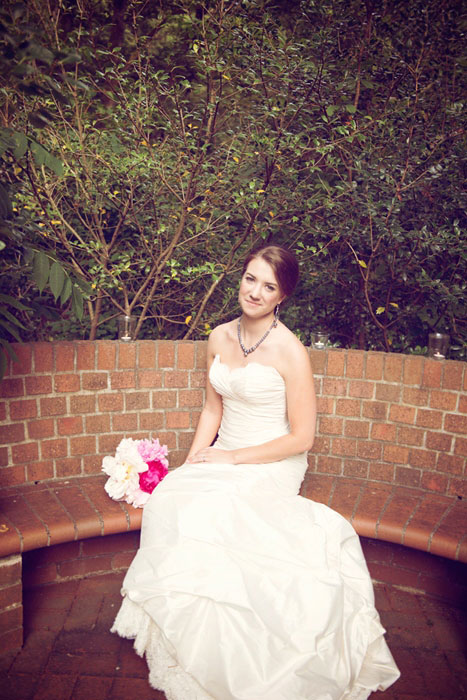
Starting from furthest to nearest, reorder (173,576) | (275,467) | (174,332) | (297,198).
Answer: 1. (174,332)
2. (297,198)
3. (275,467)
4. (173,576)

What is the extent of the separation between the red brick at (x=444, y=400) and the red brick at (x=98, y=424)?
195cm

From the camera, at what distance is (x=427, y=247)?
131 inches

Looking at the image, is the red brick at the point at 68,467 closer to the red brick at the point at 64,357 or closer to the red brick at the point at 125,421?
the red brick at the point at 125,421

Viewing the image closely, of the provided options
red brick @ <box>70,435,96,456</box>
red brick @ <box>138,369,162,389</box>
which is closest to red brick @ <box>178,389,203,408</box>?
red brick @ <box>138,369,162,389</box>

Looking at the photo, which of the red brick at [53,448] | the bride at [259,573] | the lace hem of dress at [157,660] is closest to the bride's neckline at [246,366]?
the bride at [259,573]

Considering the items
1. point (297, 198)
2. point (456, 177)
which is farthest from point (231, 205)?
point (456, 177)

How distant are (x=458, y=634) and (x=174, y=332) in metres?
2.77

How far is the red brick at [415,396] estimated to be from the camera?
10.3ft

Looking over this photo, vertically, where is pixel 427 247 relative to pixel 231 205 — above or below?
below

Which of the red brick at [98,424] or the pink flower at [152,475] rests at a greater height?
the red brick at [98,424]

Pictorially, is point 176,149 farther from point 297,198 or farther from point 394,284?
point 394,284

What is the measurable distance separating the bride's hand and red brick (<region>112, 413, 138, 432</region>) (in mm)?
567

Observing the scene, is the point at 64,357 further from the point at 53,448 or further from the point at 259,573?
the point at 259,573

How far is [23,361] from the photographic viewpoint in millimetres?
2943
